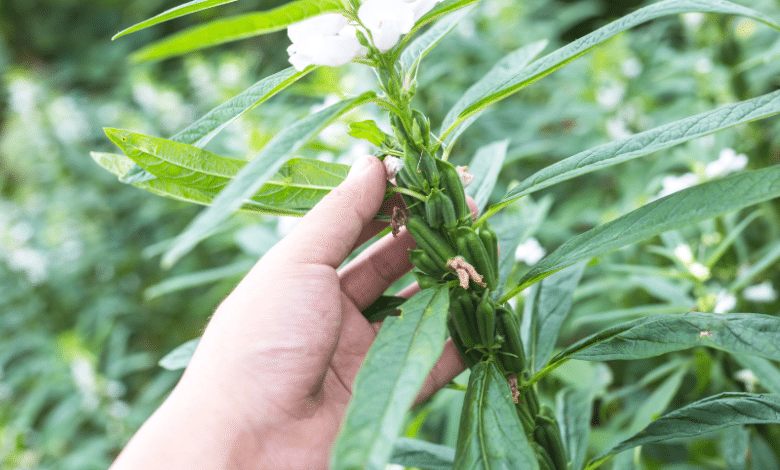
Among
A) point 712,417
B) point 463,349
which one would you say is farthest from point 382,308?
point 712,417

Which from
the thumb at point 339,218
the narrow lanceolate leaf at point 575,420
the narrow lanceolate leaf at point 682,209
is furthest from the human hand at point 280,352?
the narrow lanceolate leaf at point 575,420

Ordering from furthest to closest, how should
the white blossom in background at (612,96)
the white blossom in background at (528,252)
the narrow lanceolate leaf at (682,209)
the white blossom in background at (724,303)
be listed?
the white blossom in background at (612,96)
the white blossom in background at (528,252)
the white blossom in background at (724,303)
the narrow lanceolate leaf at (682,209)

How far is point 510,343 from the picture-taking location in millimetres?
778

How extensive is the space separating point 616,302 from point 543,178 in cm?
122

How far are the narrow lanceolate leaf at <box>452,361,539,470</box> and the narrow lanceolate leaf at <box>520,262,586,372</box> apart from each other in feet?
0.69

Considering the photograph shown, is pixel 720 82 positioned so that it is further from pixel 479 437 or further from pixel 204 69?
pixel 204 69

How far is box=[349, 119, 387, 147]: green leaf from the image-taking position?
72cm

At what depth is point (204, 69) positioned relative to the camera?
2.89m

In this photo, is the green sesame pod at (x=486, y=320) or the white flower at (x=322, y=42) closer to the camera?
the white flower at (x=322, y=42)

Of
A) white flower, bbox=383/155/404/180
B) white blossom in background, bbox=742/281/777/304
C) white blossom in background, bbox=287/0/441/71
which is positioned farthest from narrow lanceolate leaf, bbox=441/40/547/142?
white blossom in background, bbox=742/281/777/304

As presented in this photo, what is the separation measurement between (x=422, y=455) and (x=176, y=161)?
639 millimetres

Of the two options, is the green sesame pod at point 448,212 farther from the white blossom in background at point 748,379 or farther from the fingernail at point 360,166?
the white blossom in background at point 748,379

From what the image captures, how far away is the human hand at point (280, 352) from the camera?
0.76 metres

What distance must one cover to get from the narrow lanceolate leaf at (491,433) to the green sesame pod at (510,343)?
66 mm
